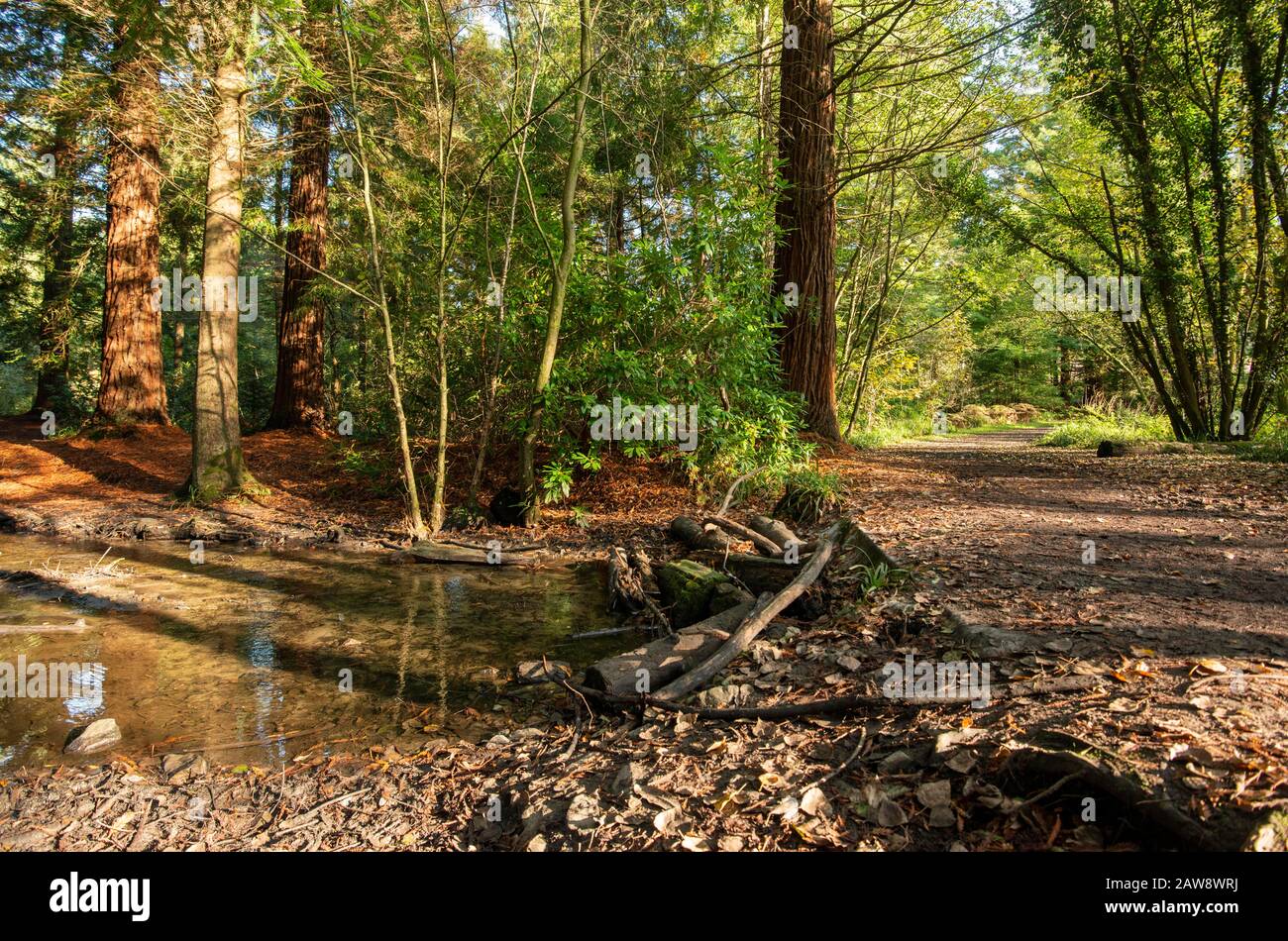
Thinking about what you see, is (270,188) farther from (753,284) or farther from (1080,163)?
(1080,163)

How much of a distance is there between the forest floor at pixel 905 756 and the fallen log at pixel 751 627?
0.38ft

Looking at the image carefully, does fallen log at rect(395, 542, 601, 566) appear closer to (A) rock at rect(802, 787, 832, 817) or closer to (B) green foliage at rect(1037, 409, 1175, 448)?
(A) rock at rect(802, 787, 832, 817)

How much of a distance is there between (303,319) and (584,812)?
14.3 m

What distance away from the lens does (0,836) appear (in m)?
2.57

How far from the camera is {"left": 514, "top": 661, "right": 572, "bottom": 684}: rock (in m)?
4.16

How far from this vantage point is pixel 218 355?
29.9 feet

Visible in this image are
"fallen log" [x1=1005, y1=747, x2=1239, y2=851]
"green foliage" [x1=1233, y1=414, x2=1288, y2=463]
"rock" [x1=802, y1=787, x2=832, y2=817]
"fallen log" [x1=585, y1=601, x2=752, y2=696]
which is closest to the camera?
"fallen log" [x1=1005, y1=747, x2=1239, y2=851]

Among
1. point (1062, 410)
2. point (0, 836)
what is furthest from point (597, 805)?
point (1062, 410)

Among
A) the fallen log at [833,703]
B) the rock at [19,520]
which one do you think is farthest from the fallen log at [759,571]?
the rock at [19,520]

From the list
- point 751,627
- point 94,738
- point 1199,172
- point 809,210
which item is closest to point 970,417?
point 1199,172

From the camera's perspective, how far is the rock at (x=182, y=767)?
9.93 feet

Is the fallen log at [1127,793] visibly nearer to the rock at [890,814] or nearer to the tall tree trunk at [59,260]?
the rock at [890,814]

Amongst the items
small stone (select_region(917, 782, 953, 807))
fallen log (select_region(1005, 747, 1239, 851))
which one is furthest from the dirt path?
small stone (select_region(917, 782, 953, 807))

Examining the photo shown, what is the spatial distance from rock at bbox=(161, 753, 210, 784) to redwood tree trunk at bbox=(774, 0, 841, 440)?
884 centimetres
